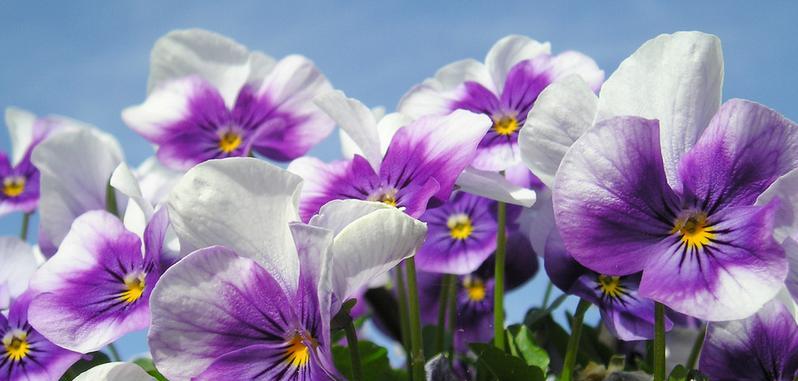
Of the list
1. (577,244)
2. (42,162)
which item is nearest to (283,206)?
(577,244)

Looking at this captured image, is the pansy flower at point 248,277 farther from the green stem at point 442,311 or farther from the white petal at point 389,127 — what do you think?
the green stem at point 442,311

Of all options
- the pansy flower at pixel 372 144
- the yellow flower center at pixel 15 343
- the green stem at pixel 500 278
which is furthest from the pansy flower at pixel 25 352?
the green stem at pixel 500 278

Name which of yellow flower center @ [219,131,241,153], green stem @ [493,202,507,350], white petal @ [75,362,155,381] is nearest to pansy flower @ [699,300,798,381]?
green stem @ [493,202,507,350]

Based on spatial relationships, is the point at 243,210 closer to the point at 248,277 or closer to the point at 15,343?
the point at 248,277

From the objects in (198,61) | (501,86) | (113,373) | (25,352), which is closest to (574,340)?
(501,86)

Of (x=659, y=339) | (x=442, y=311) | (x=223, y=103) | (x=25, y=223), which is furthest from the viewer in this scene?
(x=25, y=223)

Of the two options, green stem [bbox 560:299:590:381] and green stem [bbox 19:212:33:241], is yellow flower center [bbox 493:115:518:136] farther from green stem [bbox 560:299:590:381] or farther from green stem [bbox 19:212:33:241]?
green stem [bbox 19:212:33:241]

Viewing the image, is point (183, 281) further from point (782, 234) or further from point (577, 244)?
point (782, 234)
